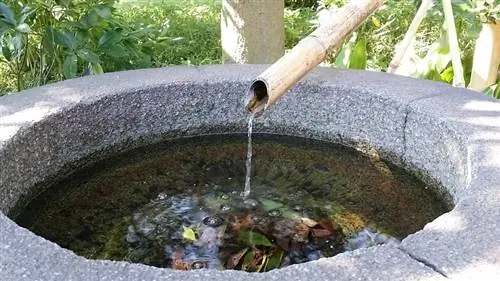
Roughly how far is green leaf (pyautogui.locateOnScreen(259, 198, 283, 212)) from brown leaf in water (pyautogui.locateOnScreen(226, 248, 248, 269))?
27 cm

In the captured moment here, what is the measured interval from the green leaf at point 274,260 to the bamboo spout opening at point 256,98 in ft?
1.61

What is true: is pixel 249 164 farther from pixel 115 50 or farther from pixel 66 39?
pixel 66 39

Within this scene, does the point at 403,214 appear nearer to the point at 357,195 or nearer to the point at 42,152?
the point at 357,195

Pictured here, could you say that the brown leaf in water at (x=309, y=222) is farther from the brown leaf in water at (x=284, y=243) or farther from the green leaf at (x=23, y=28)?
the green leaf at (x=23, y=28)

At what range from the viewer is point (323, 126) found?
2504mm

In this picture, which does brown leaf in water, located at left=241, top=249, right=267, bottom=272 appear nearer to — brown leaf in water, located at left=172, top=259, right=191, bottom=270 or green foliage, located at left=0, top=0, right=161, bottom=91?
brown leaf in water, located at left=172, top=259, right=191, bottom=270

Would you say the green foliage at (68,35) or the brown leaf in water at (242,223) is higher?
the green foliage at (68,35)

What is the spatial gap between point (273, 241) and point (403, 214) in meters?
0.43

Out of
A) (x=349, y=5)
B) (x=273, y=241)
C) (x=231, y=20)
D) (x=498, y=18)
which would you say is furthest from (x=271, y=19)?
(x=273, y=241)

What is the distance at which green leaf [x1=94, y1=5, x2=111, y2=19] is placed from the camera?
2.96 meters

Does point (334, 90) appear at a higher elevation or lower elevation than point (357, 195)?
higher

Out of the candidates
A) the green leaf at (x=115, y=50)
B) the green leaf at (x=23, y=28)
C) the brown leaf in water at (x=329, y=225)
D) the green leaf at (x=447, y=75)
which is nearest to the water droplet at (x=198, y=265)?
the brown leaf in water at (x=329, y=225)

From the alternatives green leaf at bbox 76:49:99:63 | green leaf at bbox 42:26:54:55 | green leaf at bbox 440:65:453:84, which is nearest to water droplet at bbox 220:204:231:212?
green leaf at bbox 76:49:99:63

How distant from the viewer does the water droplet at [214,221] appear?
1.99 meters
